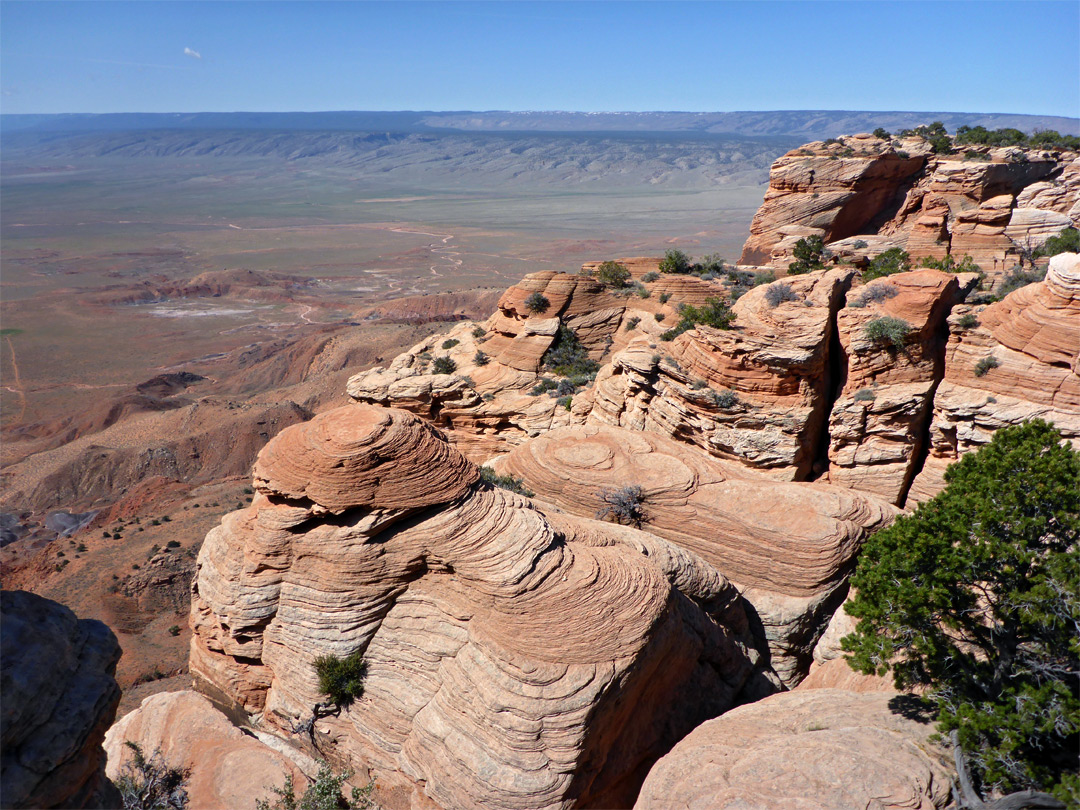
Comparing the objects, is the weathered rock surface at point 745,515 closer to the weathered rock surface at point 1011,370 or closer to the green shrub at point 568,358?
the weathered rock surface at point 1011,370

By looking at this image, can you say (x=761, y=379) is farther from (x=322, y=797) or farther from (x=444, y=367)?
(x=322, y=797)

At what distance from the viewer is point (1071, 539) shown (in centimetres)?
996

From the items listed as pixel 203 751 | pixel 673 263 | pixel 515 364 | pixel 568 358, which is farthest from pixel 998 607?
pixel 673 263

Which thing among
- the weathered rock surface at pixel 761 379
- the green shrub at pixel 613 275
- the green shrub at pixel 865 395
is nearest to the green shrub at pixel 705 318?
the weathered rock surface at pixel 761 379

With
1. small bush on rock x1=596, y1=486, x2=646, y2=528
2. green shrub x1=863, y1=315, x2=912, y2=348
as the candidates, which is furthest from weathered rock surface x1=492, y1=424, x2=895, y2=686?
green shrub x1=863, y1=315, x2=912, y2=348

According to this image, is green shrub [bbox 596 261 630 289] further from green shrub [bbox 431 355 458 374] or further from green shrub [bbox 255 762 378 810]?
green shrub [bbox 255 762 378 810]

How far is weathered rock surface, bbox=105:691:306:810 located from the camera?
449 inches

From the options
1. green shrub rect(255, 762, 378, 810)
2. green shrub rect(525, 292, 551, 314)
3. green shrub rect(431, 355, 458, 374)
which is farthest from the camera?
green shrub rect(431, 355, 458, 374)

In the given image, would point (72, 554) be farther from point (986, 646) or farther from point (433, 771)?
A: point (986, 646)

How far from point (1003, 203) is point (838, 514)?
2161cm

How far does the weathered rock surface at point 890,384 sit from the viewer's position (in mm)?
A: 18750

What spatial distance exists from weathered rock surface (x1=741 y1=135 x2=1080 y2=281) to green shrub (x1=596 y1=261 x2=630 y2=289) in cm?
662

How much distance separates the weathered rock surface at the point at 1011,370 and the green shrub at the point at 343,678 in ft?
52.1

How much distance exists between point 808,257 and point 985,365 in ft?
34.1
